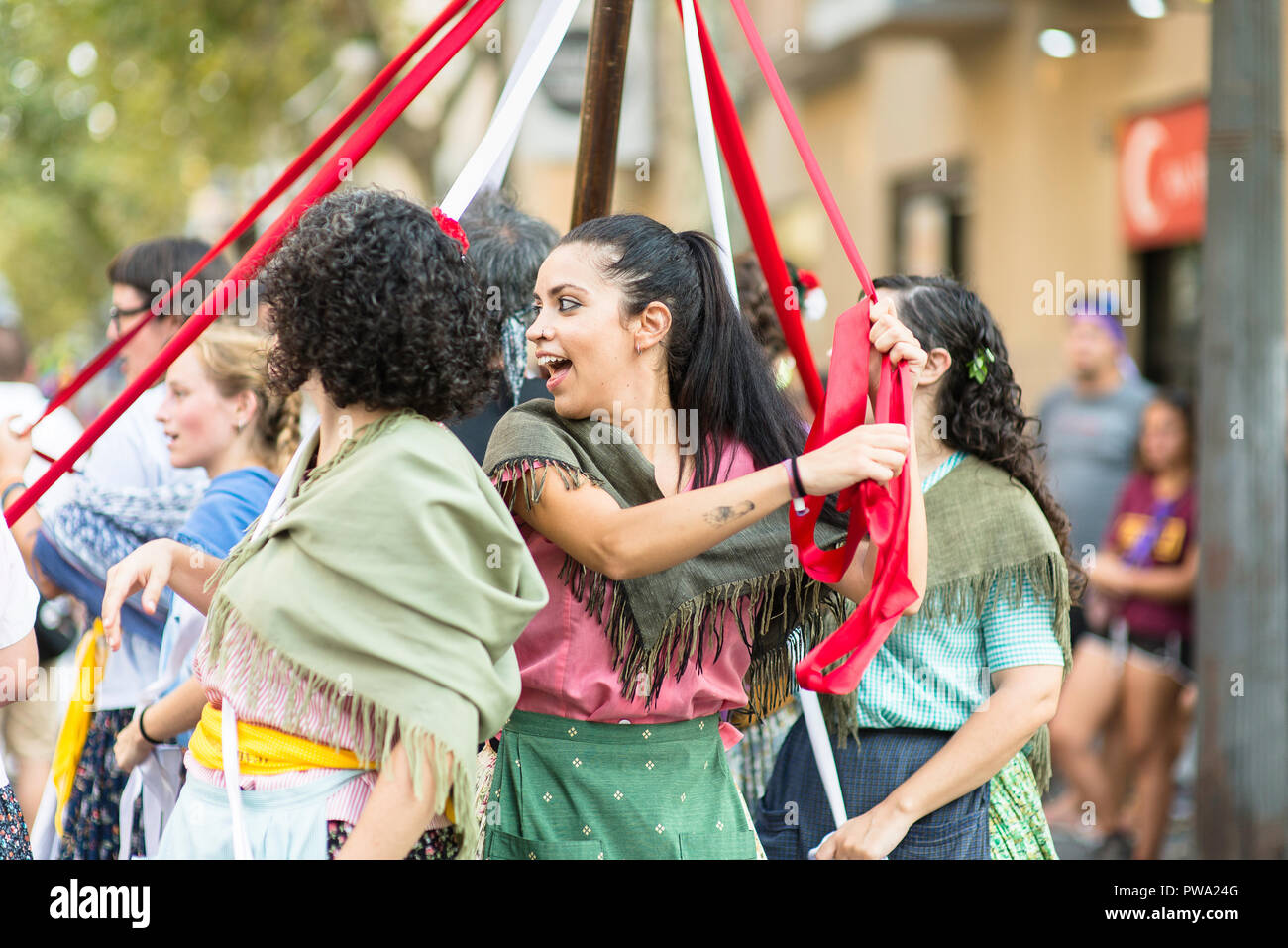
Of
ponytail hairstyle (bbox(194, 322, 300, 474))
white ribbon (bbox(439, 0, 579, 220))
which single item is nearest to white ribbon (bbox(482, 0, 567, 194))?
white ribbon (bbox(439, 0, 579, 220))

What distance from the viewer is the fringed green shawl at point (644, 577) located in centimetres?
224

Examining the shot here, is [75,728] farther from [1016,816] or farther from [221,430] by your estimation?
[1016,816]

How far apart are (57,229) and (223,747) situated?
23.3 m

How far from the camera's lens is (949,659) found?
2701 mm

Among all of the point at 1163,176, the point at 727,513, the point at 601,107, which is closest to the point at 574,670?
the point at 727,513

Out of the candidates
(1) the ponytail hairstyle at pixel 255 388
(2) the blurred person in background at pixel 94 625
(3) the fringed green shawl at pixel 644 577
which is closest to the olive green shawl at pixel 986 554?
(3) the fringed green shawl at pixel 644 577

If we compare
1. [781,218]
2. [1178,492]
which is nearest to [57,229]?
[781,218]

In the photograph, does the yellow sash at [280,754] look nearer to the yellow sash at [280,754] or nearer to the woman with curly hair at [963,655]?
the yellow sash at [280,754]

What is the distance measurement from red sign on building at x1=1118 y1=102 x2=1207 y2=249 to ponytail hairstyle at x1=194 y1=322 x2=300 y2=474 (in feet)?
24.2

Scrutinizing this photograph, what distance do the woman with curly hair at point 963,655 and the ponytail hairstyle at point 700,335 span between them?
1.45ft

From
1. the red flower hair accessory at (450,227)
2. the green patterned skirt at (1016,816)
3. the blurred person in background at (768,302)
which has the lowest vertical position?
the green patterned skirt at (1016,816)

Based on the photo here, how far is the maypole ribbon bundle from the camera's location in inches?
89.0

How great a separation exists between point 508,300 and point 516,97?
20.7 inches

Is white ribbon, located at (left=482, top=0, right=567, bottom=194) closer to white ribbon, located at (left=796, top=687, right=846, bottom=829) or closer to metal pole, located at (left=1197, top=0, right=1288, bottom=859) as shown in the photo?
white ribbon, located at (left=796, top=687, right=846, bottom=829)
